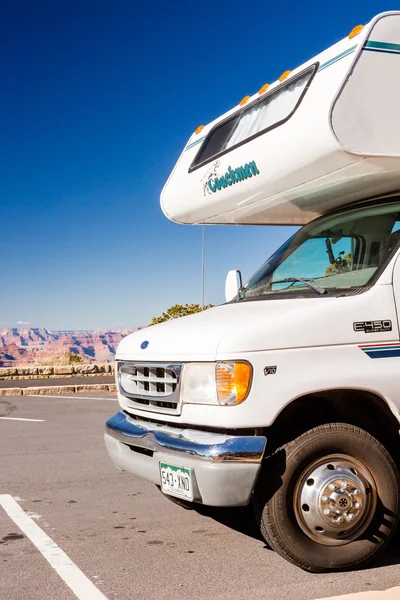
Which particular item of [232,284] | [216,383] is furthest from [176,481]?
[232,284]

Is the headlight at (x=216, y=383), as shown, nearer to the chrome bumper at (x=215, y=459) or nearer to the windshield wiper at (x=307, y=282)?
the chrome bumper at (x=215, y=459)

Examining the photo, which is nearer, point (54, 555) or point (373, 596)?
point (373, 596)

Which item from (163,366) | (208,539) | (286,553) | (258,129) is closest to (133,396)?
(163,366)

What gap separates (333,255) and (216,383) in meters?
1.51

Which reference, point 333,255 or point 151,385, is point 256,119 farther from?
point 151,385

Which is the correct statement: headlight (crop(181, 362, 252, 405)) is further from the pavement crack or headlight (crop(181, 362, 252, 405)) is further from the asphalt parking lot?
the pavement crack

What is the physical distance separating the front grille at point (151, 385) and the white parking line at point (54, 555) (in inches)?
42.4

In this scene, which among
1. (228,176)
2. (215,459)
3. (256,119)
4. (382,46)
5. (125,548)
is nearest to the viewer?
(215,459)

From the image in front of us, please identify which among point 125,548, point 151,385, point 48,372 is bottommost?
point 125,548

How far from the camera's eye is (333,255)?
5137 mm

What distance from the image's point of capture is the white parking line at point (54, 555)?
13.1 ft

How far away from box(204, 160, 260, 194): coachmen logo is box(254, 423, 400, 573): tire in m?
2.05

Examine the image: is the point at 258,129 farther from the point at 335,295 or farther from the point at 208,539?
the point at 208,539

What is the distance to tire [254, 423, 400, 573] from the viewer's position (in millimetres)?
4160
